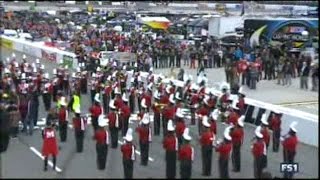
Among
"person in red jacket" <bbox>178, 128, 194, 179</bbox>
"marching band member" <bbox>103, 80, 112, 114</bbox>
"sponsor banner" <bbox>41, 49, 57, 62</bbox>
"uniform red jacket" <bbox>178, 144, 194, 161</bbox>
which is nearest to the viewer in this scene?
"person in red jacket" <bbox>178, 128, 194, 179</bbox>

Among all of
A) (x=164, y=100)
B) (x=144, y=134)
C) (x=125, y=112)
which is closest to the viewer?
(x=144, y=134)

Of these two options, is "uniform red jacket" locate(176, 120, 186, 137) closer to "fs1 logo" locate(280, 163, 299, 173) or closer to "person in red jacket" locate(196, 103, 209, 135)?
"person in red jacket" locate(196, 103, 209, 135)

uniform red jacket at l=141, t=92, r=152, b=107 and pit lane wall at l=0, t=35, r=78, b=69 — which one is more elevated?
uniform red jacket at l=141, t=92, r=152, b=107

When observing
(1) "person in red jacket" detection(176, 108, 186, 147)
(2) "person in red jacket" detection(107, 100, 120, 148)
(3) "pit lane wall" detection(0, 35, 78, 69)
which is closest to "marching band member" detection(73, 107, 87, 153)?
(2) "person in red jacket" detection(107, 100, 120, 148)

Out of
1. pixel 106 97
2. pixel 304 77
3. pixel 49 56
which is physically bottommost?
pixel 49 56

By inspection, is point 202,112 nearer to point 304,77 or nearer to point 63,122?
point 63,122

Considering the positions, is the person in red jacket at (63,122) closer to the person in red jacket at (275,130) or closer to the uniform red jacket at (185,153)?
the uniform red jacket at (185,153)

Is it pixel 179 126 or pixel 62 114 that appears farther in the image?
pixel 62 114

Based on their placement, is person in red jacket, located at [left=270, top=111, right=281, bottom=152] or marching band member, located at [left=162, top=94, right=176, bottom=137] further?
marching band member, located at [left=162, top=94, right=176, bottom=137]

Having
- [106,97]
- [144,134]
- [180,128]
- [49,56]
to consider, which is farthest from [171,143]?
[49,56]

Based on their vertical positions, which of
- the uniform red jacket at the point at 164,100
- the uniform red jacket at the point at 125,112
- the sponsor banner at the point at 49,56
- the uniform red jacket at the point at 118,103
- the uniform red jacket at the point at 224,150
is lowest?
the sponsor banner at the point at 49,56

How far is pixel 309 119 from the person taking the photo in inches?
641

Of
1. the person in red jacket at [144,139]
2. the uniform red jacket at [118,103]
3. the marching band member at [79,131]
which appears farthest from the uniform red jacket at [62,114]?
the person in red jacket at [144,139]

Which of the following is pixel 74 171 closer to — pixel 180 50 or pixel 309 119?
pixel 309 119
